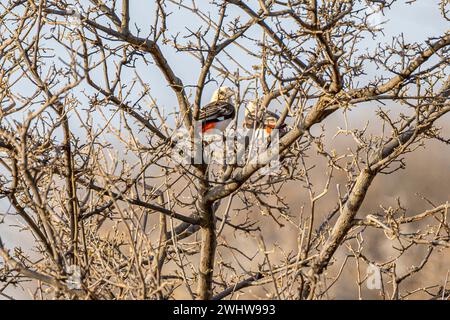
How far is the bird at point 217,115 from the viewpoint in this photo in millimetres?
8195

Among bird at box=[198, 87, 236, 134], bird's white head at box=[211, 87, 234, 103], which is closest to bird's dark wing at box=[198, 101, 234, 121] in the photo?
bird at box=[198, 87, 236, 134]

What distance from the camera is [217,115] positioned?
27.8 ft

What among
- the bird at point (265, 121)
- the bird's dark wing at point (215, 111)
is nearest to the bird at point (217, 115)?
the bird's dark wing at point (215, 111)

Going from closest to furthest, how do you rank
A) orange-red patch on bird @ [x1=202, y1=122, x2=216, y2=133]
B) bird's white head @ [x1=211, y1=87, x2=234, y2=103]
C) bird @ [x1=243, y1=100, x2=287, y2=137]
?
bird @ [x1=243, y1=100, x2=287, y2=137]
orange-red patch on bird @ [x1=202, y1=122, x2=216, y2=133]
bird's white head @ [x1=211, y1=87, x2=234, y2=103]

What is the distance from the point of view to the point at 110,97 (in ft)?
25.1

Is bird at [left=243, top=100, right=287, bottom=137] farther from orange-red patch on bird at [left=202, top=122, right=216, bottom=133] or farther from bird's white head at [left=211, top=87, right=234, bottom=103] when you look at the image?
bird's white head at [left=211, top=87, right=234, bottom=103]

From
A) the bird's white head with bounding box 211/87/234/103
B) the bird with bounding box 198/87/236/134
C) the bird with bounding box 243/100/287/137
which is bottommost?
the bird with bounding box 243/100/287/137

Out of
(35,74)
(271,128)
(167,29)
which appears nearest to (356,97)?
(271,128)

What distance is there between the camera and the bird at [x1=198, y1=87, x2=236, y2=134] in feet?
26.9

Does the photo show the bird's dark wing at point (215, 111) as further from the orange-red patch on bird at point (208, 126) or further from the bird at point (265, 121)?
the bird at point (265, 121)

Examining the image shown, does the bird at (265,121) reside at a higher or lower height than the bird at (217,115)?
lower

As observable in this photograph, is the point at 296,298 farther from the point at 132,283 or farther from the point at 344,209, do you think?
the point at 344,209

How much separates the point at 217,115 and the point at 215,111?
0.06 metres

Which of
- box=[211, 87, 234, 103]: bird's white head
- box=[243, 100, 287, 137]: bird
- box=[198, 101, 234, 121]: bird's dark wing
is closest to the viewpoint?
box=[243, 100, 287, 137]: bird
